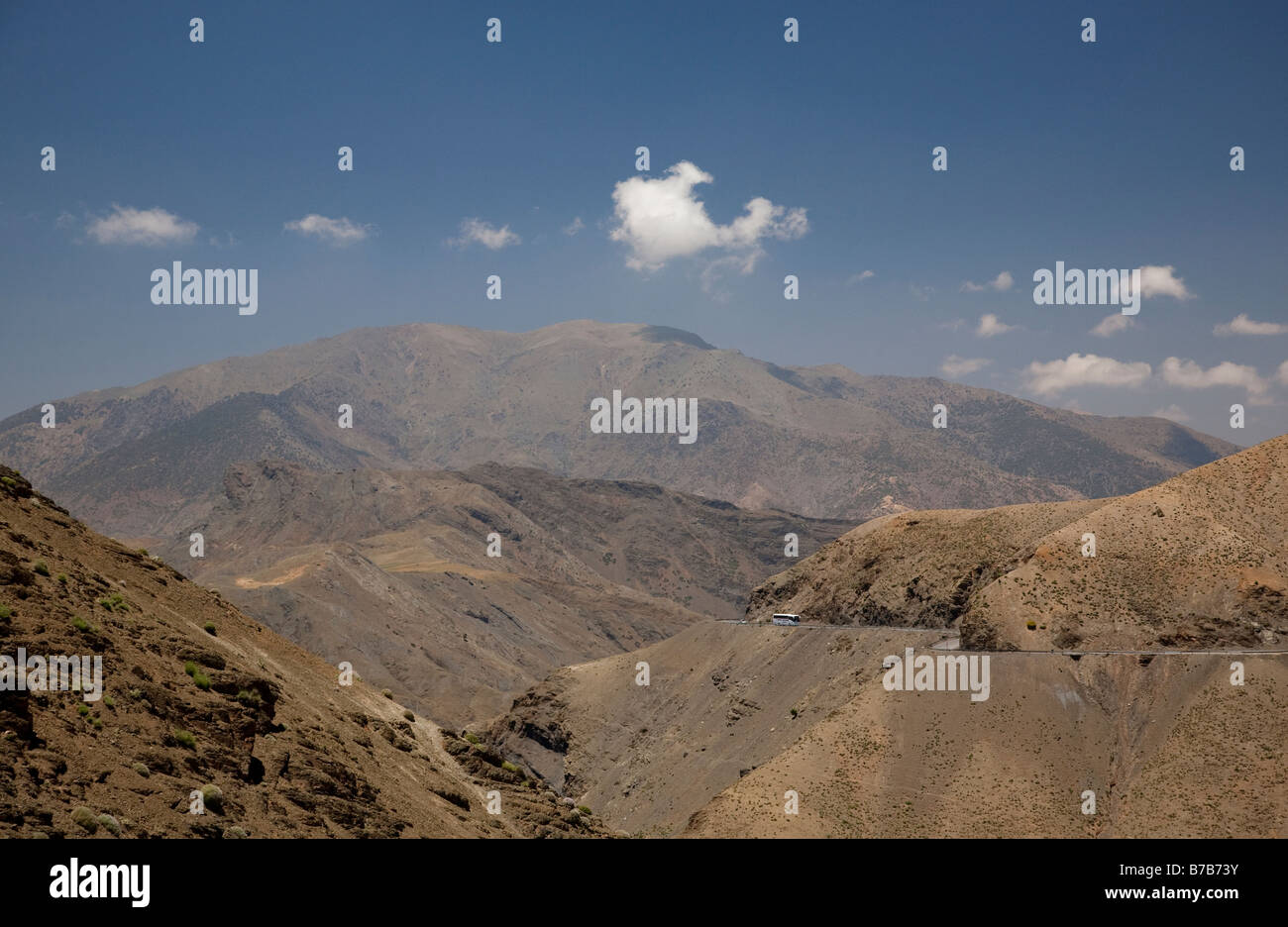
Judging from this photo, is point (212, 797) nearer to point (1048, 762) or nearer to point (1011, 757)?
point (1011, 757)

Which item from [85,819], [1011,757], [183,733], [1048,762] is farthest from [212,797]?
[1048,762]

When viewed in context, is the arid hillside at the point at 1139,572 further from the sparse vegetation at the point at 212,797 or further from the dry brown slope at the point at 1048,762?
the sparse vegetation at the point at 212,797

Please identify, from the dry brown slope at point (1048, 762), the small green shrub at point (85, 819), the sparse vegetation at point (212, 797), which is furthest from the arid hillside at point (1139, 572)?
the small green shrub at point (85, 819)

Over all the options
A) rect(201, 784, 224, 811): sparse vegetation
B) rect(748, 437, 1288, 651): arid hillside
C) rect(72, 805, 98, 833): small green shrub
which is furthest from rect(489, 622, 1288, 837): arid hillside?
rect(72, 805, 98, 833): small green shrub

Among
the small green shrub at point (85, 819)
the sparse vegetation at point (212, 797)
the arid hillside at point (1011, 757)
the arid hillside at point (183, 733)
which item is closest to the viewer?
the small green shrub at point (85, 819)
